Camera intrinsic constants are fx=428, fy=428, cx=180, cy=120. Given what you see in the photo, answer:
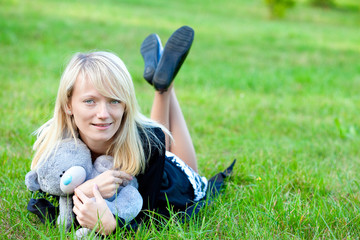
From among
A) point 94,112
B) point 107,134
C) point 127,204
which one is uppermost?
point 94,112

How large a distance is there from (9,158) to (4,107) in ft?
4.80

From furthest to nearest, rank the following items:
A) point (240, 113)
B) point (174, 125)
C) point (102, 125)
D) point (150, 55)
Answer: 1. point (240, 113)
2. point (150, 55)
3. point (174, 125)
4. point (102, 125)

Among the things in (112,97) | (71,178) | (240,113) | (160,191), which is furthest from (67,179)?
(240,113)

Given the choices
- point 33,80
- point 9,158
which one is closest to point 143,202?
point 9,158

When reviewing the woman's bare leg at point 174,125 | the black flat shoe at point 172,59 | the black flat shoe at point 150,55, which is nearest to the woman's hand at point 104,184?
the woman's bare leg at point 174,125

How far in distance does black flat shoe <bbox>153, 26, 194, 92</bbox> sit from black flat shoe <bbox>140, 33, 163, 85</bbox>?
0.38 ft

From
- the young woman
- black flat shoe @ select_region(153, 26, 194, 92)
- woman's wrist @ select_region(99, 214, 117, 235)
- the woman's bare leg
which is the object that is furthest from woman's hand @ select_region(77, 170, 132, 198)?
black flat shoe @ select_region(153, 26, 194, 92)

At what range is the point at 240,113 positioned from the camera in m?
5.08

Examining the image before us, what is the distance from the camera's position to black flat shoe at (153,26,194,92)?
3.16m

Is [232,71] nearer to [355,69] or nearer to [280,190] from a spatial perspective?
[355,69]

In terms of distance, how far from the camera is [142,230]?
2.26 metres

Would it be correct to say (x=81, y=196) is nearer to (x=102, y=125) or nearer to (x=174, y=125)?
(x=102, y=125)

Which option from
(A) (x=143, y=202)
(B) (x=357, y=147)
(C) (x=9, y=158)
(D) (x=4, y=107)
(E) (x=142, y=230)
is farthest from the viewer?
(D) (x=4, y=107)

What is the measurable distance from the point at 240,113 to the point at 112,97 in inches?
123
